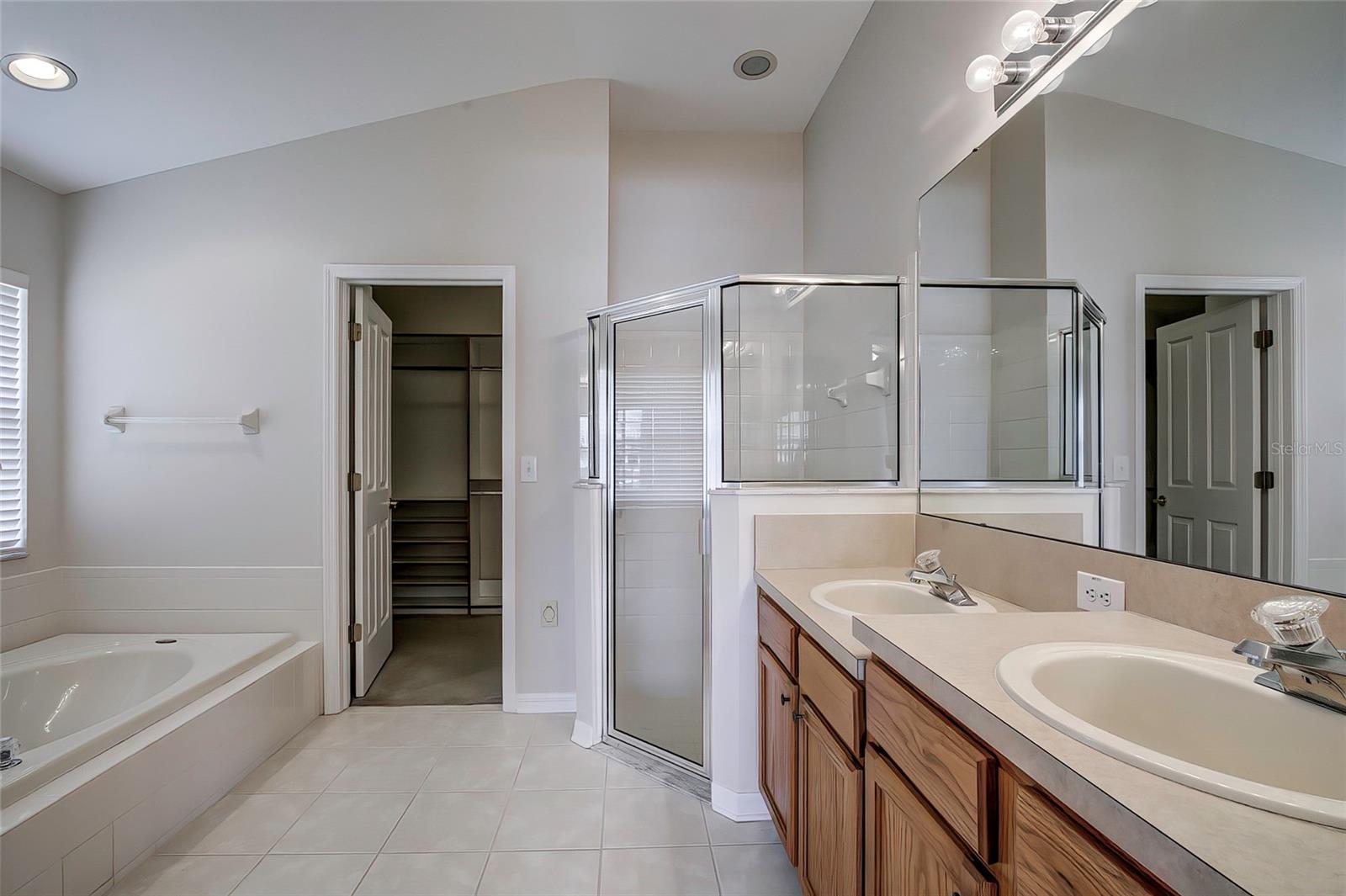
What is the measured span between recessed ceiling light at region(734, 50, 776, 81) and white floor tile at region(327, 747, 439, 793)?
126 inches

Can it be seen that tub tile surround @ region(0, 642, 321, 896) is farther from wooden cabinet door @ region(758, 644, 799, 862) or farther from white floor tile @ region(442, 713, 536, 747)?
wooden cabinet door @ region(758, 644, 799, 862)

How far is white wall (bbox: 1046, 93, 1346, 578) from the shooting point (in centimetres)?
79

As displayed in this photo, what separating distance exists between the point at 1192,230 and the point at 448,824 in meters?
2.37

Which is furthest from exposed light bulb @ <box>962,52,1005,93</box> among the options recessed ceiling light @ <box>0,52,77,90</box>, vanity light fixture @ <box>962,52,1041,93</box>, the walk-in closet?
the walk-in closet

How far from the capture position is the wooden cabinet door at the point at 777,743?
1.54m

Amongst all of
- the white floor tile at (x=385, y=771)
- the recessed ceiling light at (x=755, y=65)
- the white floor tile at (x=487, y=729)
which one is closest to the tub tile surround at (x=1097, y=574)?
the white floor tile at (x=487, y=729)

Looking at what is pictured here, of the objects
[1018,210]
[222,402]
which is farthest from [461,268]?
[1018,210]

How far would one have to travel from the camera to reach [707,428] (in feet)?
7.06

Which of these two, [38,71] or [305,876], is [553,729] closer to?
[305,876]

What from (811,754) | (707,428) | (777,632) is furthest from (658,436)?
(811,754)

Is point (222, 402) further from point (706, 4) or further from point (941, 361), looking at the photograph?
point (941, 361)

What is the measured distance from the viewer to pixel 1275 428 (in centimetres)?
85

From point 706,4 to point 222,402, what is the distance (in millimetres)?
2684

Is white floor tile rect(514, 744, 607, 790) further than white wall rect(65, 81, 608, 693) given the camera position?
No
